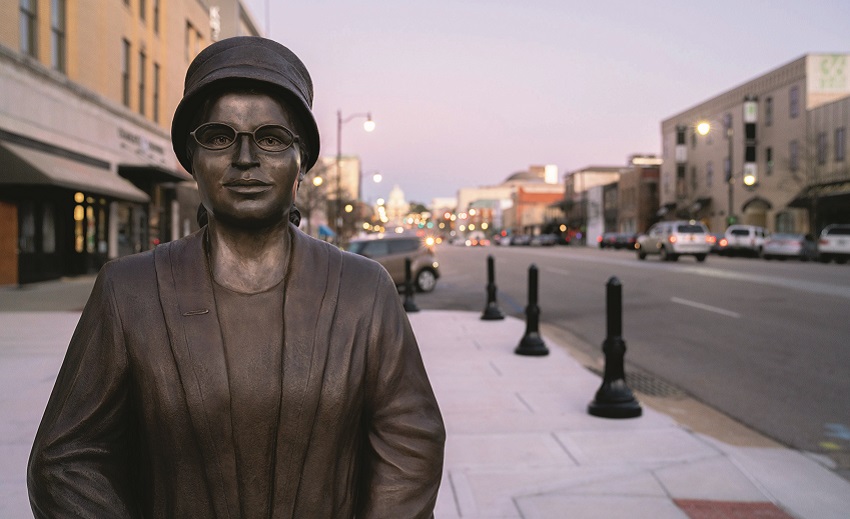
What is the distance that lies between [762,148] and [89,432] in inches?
2046

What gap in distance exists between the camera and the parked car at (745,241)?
3691cm

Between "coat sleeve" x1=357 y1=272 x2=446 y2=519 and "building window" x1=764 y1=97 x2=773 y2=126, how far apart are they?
50.7 m

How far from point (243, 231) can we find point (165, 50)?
96.9 ft

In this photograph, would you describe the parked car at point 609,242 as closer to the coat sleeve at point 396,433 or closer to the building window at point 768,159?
the building window at point 768,159

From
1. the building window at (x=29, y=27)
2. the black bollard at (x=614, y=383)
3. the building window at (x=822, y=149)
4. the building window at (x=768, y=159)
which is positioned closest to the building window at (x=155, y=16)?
the building window at (x=29, y=27)

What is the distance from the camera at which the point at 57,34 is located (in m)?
19.0

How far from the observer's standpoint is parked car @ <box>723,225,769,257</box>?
121 ft

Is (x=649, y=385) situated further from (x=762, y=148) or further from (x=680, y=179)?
(x=680, y=179)

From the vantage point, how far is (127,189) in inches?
878

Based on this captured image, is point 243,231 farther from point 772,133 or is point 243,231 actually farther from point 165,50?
point 772,133

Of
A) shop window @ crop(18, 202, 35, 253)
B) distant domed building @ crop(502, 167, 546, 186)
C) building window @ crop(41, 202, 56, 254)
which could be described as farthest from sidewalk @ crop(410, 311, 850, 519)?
distant domed building @ crop(502, 167, 546, 186)

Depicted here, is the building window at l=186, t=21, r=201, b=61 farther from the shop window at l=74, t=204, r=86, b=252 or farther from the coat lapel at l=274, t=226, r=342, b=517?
the coat lapel at l=274, t=226, r=342, b=517

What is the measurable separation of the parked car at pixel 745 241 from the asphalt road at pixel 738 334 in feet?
57.5

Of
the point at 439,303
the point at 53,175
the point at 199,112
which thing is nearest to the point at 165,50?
the point at 53,175
